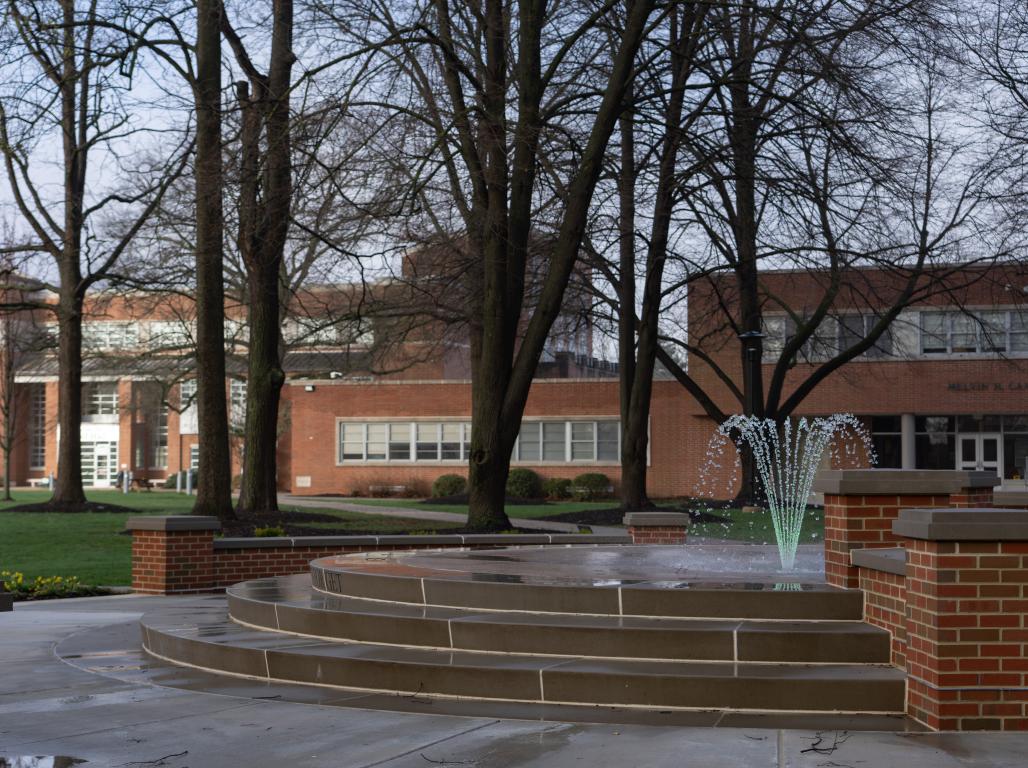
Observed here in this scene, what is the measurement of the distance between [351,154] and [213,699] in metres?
9.85

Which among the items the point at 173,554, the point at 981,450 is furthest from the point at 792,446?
the point at 173,554

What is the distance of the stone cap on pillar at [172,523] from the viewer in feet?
47.9

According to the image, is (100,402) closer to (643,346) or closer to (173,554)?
(643,346)

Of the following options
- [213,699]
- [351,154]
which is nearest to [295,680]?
[213,699]

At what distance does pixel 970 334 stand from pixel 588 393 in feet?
45.6

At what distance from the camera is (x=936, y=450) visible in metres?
41.7

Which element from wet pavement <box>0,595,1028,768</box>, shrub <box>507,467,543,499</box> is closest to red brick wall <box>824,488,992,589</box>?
wet pavement <box>0,595,1028,768</box>

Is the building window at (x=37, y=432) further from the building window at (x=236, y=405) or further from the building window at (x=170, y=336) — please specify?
the building window at (x=236, y=405)

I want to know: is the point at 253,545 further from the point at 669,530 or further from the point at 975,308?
the point at 975,308

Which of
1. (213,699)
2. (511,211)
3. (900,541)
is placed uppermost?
(511,211)

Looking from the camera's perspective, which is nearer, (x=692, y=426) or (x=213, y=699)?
(x=213, y=699)

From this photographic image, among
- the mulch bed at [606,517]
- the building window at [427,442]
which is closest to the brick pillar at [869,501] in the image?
the mulch bed at [606,517]

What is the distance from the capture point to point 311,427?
4962 centimetres

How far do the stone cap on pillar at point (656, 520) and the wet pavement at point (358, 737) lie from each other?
949 cm
